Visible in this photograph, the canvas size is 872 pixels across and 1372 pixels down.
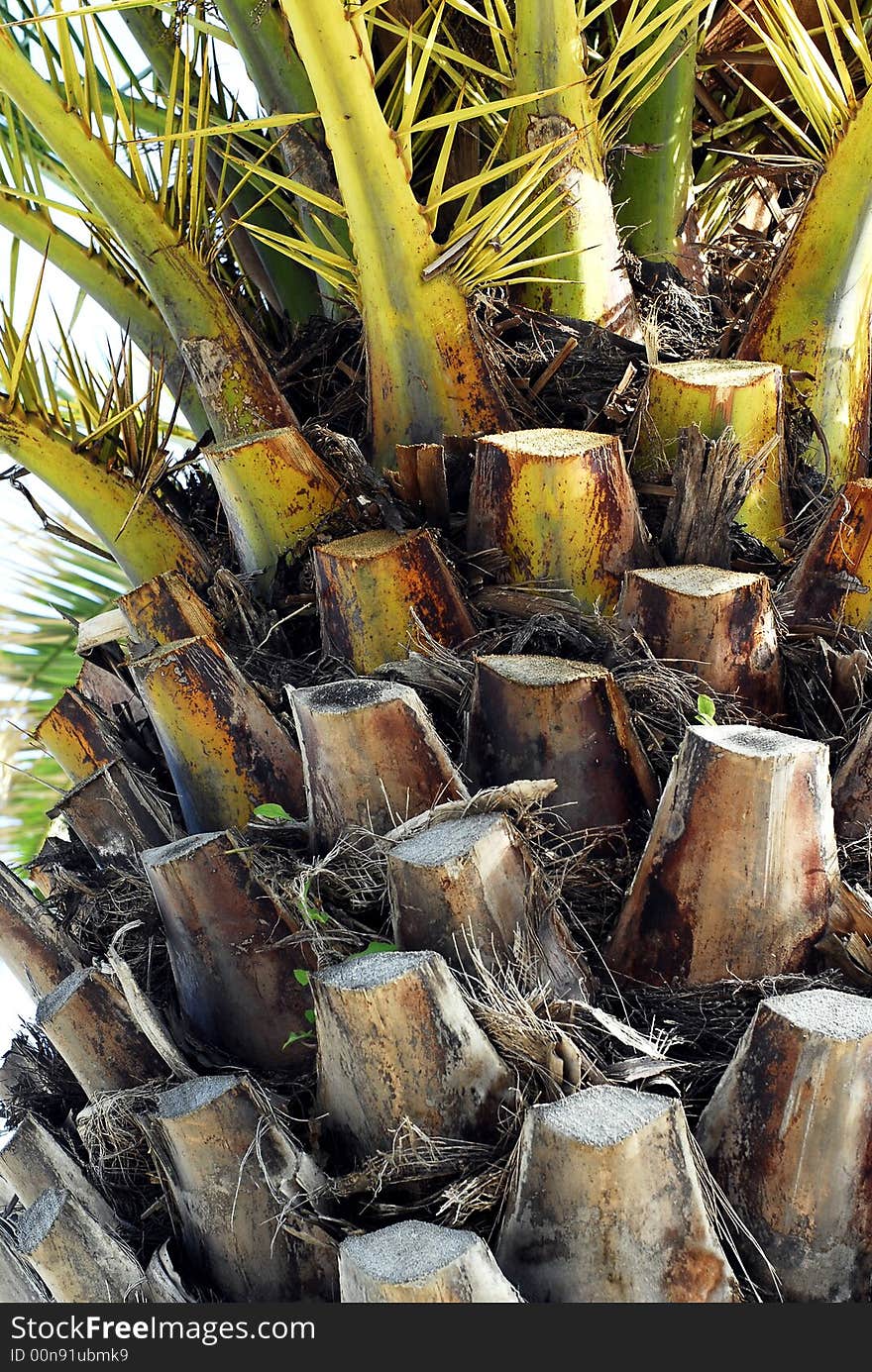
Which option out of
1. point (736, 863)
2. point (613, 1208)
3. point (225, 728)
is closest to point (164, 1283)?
point (613, 1208)

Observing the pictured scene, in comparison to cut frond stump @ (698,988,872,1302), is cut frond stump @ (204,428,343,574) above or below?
above

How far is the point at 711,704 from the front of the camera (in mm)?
1644

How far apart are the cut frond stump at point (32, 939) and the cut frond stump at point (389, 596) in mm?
598

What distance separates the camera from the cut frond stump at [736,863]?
4.89 ft

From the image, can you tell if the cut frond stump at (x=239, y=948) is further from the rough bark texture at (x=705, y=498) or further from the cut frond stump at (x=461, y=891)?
the rough bark texture at (x=705, y=498)

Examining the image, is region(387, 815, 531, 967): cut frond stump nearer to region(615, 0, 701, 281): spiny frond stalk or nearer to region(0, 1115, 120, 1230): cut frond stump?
region(0, 1115, 120, 1230): cut frond stump

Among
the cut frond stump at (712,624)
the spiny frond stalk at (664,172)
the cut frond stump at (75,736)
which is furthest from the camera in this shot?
the spiny frond stalk at (664,172)

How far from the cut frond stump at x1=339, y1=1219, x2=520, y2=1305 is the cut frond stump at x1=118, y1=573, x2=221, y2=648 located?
0.96 metres

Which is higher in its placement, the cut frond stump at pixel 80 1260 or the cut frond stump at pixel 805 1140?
the cut frond stump at pixel 805 1140

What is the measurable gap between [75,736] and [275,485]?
60 centimetres

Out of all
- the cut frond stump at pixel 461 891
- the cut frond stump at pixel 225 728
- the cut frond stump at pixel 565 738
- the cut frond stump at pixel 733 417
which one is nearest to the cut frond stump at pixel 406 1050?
the cut frond stump at pixel 461 891

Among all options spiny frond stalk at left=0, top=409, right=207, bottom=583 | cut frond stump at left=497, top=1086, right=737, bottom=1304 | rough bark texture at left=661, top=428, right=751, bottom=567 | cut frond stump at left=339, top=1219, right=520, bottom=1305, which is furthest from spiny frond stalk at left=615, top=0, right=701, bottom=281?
cut frond stump at left=339, top=1219, right=520, bottom=1305

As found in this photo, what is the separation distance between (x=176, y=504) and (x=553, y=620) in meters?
0.88

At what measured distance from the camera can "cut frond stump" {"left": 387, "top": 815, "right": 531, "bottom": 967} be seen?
145cm
